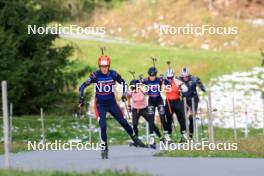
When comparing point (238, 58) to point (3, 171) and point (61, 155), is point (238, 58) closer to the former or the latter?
point (61, 155)

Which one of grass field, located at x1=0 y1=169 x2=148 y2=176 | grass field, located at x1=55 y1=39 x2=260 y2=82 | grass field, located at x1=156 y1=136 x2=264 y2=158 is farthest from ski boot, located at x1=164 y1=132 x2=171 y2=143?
grass field, located at x1=55 y1=39 x2=260 y2=82

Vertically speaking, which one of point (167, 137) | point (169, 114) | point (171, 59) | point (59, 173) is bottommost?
point (59, 173)

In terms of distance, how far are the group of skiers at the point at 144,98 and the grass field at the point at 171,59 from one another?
28.0 m

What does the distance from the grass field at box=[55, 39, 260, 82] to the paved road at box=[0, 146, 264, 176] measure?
31553 mm

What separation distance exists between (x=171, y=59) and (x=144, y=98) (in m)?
32.3

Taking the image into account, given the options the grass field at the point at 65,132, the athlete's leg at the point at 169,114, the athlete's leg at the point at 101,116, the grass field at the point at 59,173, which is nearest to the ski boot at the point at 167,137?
the athlete's leg at the point at 169,114

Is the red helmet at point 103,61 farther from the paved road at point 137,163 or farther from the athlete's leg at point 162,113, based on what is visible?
the athlete's leg at point 162,113

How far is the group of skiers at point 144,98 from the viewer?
18.5 metres

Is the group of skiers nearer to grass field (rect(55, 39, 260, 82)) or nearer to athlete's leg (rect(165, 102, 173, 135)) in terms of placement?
athlete's leg (rect(165, 102, 173, 135))

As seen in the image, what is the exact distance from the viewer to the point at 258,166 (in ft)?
48.6

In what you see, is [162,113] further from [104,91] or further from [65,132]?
[65,132]

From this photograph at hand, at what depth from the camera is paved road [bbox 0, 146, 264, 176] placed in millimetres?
14172

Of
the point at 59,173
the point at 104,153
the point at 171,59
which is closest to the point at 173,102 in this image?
the point at 104,153

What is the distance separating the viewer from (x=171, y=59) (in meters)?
55.4
